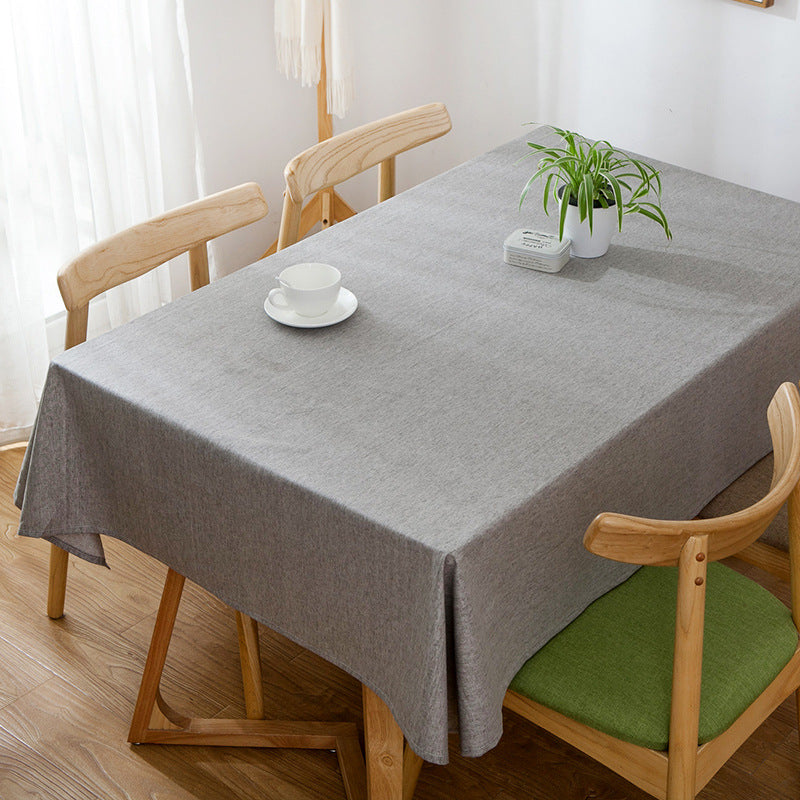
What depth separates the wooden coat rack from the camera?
10.5ft

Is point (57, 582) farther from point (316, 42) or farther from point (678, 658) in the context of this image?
point (316, 42)

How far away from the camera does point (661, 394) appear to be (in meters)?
1.58

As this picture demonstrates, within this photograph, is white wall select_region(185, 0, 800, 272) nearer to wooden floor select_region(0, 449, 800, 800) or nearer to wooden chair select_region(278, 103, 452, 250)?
wooden chair select_region(278, 103, 452, 250)

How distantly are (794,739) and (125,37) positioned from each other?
2140mm

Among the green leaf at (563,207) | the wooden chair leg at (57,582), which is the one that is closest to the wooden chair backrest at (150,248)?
the wooden chair leg at (57,582)

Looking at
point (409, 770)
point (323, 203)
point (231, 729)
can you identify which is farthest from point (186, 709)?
point (323, 203)

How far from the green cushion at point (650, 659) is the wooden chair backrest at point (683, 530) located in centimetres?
21

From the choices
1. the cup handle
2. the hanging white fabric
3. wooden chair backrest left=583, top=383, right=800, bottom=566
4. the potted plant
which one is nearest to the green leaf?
the potted plant

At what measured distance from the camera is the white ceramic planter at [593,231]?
1.93 meters

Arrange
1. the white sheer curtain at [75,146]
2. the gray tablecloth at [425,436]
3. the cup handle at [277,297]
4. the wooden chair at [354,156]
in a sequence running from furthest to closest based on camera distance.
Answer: the white sheer curtain at [75,146]
the wooden chair at [354,156]
the cup handle at [277,297]
the gray tablecloth at [425,436]

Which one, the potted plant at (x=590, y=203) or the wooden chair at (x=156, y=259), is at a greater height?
the potted plant at (x=590, y=203)

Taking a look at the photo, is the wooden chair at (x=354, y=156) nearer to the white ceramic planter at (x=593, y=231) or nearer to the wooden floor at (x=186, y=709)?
the white ceramic planter at (x=593, y=231)

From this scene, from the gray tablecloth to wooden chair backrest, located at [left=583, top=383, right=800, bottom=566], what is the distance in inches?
6.2

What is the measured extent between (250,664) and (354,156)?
109cm
